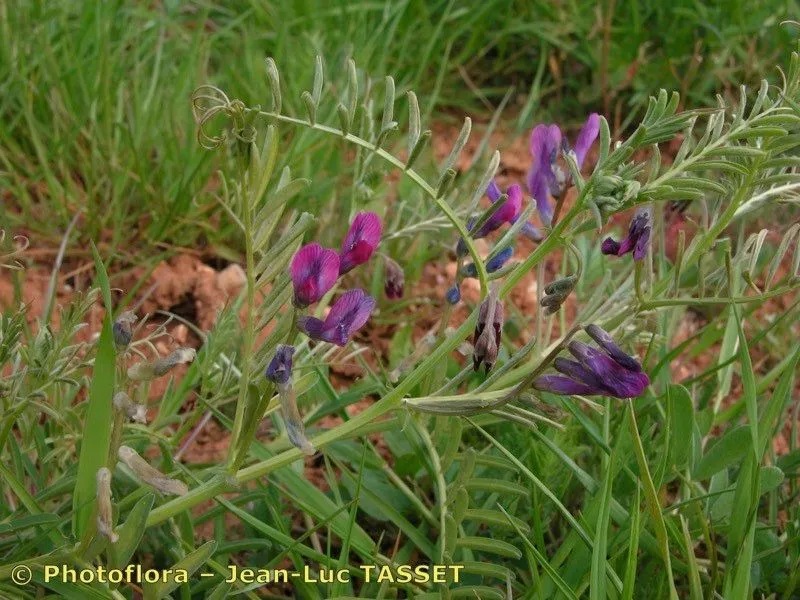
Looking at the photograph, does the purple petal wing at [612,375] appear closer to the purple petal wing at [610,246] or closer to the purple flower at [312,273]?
the purple petal wing at [610,246]

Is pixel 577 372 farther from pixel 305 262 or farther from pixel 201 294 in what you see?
pixel 201 294

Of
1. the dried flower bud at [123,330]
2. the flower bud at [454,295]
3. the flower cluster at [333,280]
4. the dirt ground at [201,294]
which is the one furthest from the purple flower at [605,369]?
the dirt ground at [201,294]

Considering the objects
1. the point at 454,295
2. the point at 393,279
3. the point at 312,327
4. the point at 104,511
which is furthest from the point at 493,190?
the point at 104,511

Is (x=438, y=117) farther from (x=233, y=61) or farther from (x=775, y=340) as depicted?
(x=775, y=340)

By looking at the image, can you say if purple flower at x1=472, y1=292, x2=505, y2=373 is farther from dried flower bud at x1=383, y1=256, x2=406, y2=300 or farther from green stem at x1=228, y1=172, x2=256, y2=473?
dried flower bud at x1=383, y1=256, x2=406, y2=300

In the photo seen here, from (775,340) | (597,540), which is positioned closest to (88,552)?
(597,540)

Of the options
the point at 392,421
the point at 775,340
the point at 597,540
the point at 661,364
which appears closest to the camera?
the point at 597,540
